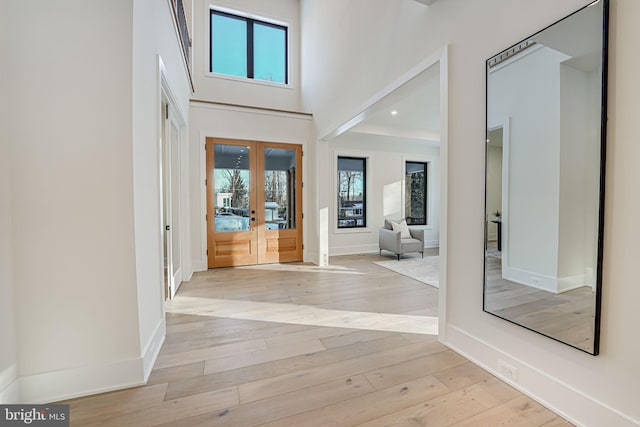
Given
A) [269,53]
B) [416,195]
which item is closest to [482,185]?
[416,195]

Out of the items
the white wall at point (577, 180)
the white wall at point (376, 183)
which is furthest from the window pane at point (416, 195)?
the white wall at point (577, 180)

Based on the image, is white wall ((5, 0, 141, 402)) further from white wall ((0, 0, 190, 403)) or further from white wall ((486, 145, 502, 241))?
white wall ((486, 145, 502, 241))

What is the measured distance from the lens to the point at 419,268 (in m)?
4.79

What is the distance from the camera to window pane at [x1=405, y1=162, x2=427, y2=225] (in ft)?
22.7

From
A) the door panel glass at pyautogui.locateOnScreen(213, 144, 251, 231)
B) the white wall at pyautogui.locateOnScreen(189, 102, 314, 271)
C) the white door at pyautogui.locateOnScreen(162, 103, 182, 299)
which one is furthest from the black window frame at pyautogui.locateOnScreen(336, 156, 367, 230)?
the white door at pyautogui.locateOnScreen(162, 103, 182, 299)

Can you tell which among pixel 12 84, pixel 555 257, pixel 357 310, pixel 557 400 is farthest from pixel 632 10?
pixel 12 84

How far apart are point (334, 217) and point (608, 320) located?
16.2 feet

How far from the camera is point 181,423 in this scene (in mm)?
1418

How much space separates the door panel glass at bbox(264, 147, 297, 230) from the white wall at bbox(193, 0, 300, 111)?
191cm

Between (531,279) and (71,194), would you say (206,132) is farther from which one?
(531,279)

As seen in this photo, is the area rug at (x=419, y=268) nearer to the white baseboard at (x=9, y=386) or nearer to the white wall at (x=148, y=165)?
the white wall at (x=148, y=165)

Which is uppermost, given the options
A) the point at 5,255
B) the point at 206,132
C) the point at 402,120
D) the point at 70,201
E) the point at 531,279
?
the point at 402,120

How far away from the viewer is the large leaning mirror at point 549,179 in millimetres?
1319

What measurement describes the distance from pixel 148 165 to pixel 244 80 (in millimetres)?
4956
